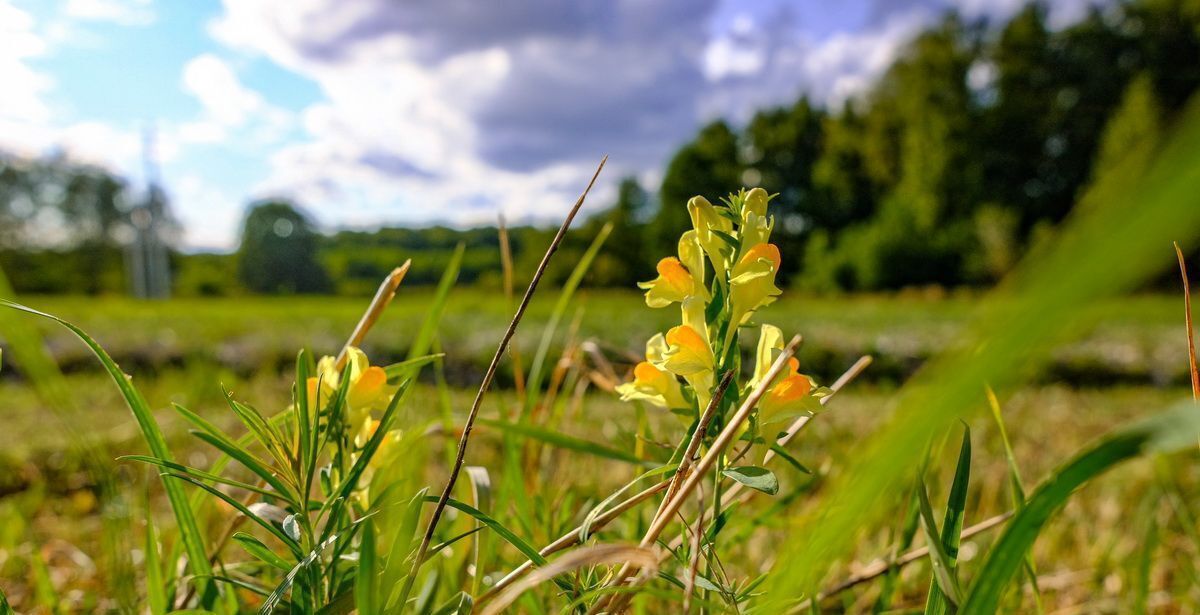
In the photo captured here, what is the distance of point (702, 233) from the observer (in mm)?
435

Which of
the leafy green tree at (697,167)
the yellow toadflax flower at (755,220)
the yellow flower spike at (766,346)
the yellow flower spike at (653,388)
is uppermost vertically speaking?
the leafy green tree at (697,167)

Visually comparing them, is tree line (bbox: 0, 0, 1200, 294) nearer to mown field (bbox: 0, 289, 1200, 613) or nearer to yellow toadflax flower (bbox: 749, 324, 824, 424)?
mown field (bbox: 0, 289, 1200, 613)

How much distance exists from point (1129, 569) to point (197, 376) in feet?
12.8

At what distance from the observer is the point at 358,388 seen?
18.4 inches

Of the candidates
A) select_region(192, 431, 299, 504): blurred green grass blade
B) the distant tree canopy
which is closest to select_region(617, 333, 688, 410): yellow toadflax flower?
select_region(192, 431, 299, 504): blurred green grass blade

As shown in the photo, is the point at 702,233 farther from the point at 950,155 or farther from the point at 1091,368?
the point at 950,155

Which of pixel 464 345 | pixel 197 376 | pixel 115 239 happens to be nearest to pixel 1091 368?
pixel 464 345

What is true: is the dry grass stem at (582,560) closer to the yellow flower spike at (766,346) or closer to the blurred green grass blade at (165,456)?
the yellow flower spike at (766,346)

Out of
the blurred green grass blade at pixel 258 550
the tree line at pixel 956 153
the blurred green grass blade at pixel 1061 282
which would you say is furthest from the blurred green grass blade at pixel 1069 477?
the tree line at pixel 956 153

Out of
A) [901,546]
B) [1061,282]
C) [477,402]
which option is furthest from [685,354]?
[901,546]

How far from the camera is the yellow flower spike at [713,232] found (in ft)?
1.41

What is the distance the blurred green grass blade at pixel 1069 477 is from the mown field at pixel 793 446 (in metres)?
0.05

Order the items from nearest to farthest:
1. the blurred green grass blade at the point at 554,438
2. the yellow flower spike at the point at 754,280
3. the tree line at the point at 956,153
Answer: the yellow flower spike at the point at 754,280 < the blurred green grass blade at the point at 554,438 < the tree line at the point at 956,153

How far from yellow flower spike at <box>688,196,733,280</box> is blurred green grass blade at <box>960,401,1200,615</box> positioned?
21 cm
